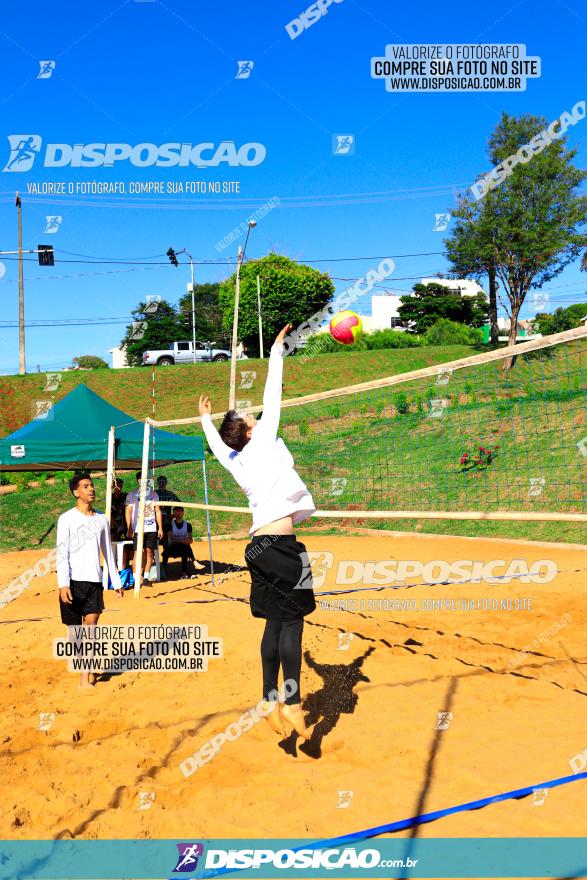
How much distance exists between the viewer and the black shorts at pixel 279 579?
416 centimetres

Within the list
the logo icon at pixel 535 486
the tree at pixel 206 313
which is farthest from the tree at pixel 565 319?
the logo icon at pixel 535 486

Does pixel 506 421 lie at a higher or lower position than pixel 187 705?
higher

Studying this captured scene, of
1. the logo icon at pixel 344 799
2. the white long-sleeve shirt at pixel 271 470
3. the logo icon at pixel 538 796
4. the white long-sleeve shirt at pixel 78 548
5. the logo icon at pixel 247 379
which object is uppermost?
the logo icon at pixel 247 379

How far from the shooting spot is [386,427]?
751 inches

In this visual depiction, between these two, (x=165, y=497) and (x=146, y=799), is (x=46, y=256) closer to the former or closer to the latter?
(x=165, y=497)

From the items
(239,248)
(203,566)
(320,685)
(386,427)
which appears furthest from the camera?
(239,248)

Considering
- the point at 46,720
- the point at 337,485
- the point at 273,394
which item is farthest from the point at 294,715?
the point at 337,485

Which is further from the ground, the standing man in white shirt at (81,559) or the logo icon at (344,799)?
the standing man in white shirt at (81,559)

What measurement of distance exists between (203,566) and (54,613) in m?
4.32

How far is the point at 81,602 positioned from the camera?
6066mm

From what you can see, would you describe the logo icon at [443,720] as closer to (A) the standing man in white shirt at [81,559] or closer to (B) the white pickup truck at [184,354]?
(A) the standing man in white shirt at [81,559]

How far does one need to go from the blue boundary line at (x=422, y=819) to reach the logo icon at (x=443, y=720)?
914mm

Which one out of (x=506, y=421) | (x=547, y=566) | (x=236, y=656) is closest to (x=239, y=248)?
(x=506, y=421)

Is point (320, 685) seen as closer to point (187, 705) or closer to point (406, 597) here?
point (187, 705)
